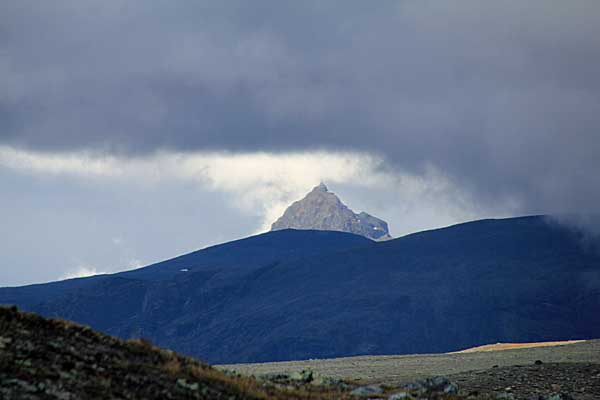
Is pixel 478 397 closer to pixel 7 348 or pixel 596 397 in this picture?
pixel 596 397

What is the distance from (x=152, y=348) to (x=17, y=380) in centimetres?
1083

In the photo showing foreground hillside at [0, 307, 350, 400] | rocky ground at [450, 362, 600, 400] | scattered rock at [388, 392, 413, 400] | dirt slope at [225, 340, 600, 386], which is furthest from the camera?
dirt slope at [225, 340, 600, 386]

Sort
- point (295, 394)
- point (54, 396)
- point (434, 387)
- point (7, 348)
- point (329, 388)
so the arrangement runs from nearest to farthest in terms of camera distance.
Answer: point (54, 396)
point (7, 348)
point (295, 394)
point (329, 388)
point (434, 387)

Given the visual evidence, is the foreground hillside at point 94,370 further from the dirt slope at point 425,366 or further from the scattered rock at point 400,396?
the dirt slope at point 425,366

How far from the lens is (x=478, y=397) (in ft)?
124

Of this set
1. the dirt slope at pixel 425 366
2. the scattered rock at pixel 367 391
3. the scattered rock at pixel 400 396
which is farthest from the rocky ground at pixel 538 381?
the dirt slope at pixel 425 366

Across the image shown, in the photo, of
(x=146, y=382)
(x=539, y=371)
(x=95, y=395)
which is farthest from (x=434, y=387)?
(x=95, y=395)

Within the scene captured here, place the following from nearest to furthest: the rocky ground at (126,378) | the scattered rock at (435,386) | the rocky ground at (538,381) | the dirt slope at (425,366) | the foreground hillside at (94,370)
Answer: the foreground hillside at (94,370)
the rocky ground at (126,378)
the scattered rock at (435,386)
the rocky ground at (538,381)
the dirt slope at (425,366)

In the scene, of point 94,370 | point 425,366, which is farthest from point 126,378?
point 425,366

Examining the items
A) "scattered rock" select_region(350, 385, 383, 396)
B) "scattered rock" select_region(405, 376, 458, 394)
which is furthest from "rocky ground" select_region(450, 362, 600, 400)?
"scattered rock" select_region(350, 385, 383, 396)

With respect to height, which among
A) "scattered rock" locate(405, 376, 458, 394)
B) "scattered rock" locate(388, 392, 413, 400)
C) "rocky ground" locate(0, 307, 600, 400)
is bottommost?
"scattered rock" locate(388, 392, 413, 400)

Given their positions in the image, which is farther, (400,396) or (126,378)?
(400,396)

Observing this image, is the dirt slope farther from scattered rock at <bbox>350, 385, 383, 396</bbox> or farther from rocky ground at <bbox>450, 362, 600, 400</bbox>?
scattered rock at <bbox>350, 385, 383, 396</bbox>

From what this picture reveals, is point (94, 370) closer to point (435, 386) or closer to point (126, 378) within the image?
point (126, 378)
